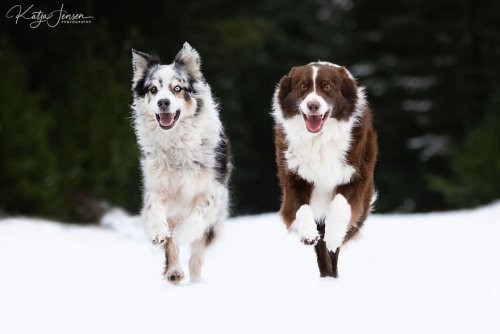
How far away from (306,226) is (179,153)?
5.02 ft

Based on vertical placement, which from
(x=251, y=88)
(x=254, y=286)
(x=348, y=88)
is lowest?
(x=254, y=286)

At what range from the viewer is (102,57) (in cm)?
2009

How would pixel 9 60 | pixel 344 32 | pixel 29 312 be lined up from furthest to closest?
pixel 344 32
pixel 9 60
pixel 29 312

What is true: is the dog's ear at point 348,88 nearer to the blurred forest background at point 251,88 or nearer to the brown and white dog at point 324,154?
the brown and white dog at point 324,154

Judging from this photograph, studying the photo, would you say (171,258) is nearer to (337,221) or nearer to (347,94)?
(337,221)

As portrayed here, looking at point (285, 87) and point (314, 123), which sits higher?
point (285, 87)

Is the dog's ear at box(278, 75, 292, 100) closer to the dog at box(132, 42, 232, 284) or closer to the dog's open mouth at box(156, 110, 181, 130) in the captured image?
the dog at box(132, 42, 232, 284)

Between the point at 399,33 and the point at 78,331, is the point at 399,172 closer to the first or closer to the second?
the point at 399,33

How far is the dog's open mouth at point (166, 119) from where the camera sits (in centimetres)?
789

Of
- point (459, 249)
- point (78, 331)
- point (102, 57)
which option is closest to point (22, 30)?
point (102, 57)

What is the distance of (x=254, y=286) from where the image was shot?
25.0 feet

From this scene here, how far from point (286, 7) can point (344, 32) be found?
472cm

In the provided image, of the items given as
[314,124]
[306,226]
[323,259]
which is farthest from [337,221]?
[314,124]

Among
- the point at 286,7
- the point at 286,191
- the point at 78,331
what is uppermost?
the point at 286,7
